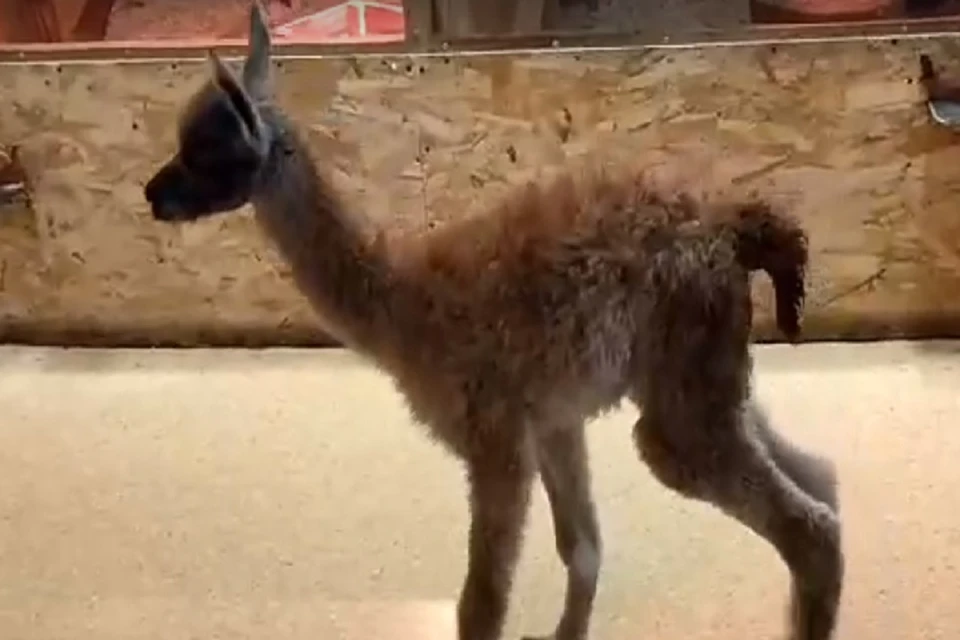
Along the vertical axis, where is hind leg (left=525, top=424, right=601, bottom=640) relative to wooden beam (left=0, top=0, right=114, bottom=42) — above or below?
below

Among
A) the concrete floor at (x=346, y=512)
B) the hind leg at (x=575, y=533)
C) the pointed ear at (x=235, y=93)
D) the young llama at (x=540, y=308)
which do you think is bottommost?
the concrete floor at (x=346, y=512)

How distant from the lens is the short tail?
5.54 feet

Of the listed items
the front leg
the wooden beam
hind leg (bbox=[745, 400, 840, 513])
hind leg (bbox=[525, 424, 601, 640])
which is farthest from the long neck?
the wooden beam

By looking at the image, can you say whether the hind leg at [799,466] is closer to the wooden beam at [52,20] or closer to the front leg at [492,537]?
the front leg at [492,537]

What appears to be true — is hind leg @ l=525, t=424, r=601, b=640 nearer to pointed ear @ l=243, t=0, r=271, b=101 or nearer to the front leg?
the front leg

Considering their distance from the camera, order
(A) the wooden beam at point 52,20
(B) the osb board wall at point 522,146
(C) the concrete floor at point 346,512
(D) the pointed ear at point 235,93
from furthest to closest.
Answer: (A) the wooden beam at point 52,20
(B) the osb board wall at point 522,146
(C) the concrete floor at point 346,512
(D) the pointed ear at point 235,93

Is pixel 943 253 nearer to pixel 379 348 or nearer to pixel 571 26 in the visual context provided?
pixel 571 26

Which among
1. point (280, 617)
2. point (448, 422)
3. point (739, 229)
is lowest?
point (280, 617)

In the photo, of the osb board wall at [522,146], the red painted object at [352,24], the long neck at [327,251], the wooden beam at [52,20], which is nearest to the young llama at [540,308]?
the long neck at [327,251]

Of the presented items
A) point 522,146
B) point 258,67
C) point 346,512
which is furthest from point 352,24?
point 258,67

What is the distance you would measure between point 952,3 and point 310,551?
1405 mm

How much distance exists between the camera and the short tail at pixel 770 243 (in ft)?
5.54

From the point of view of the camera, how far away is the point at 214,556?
7.16 ft

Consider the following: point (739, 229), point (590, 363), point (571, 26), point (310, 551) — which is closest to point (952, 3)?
point (571, 26)
